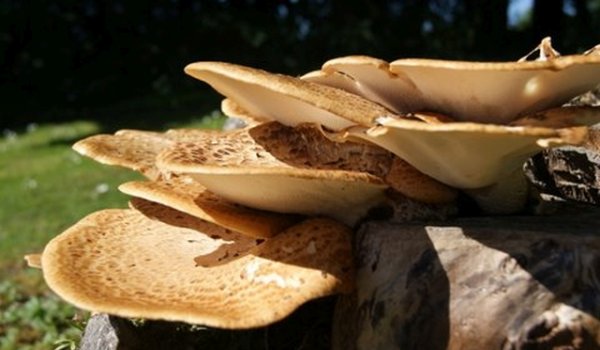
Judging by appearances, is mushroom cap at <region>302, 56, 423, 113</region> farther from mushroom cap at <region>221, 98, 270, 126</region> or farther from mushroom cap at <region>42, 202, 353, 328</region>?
mushroom cap at <region>42, 202, 353, 328</region>

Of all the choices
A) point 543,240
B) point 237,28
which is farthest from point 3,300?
point 237,28

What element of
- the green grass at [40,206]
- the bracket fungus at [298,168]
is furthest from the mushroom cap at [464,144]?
the green grass at [40,206]

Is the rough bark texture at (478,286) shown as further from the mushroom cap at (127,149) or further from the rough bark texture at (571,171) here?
the mushroom cap at (127,149)

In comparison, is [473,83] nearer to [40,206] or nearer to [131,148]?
[131,148]

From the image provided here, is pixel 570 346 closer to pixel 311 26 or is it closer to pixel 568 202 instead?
pixel 568 202

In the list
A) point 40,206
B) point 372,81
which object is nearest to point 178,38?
point 40,206
